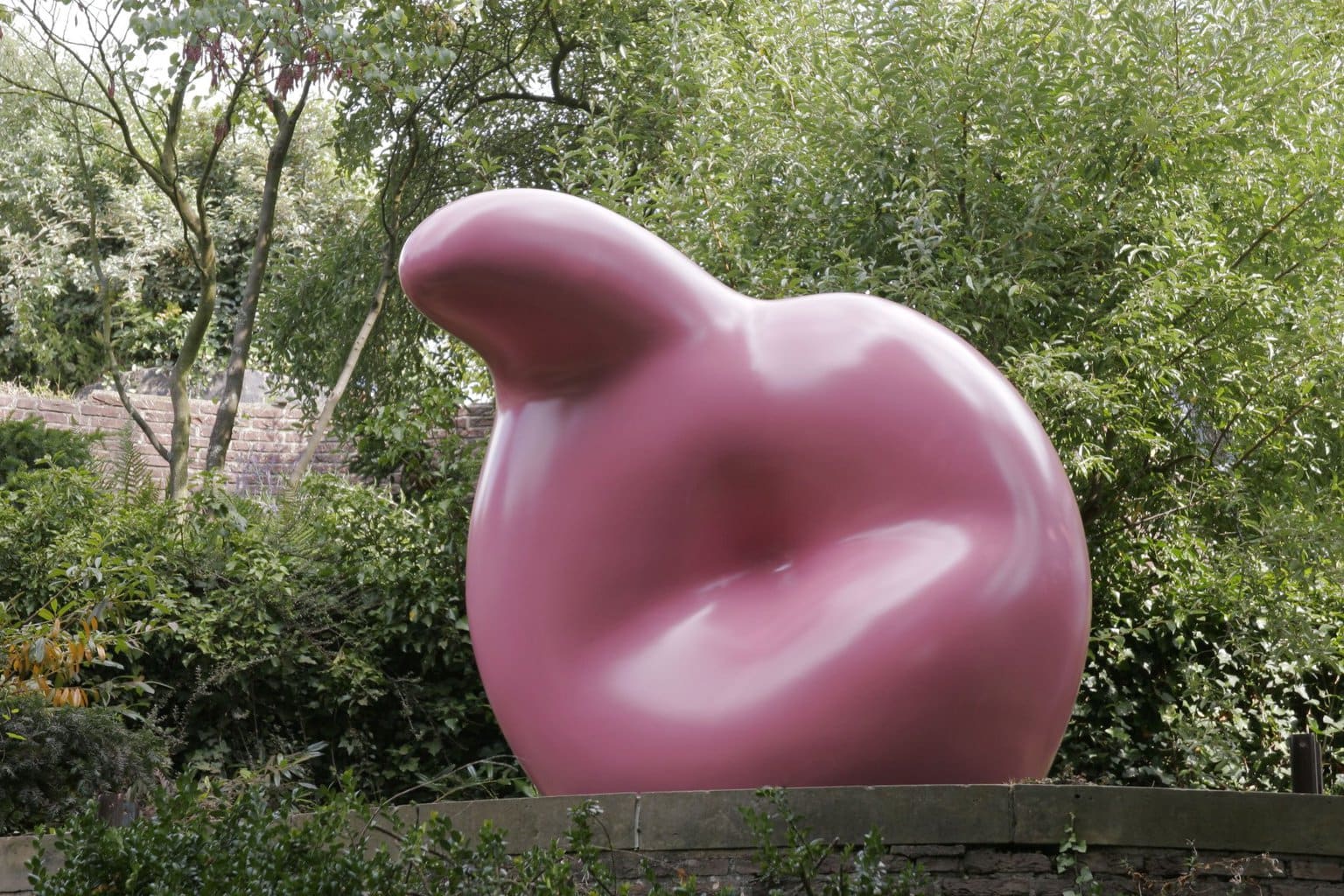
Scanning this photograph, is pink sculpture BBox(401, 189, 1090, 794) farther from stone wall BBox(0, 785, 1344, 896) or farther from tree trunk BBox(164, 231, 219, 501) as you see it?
tree trunk BBox(164, 231, 219, 501)

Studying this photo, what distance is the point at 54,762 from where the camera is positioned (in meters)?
4.38

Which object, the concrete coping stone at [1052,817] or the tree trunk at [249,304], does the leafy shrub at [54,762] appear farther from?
the tree trunk at [249,304]

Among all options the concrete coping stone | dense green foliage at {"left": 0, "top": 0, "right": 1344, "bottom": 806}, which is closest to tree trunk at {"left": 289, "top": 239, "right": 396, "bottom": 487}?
dense green foliage at {"left": 0, "top": 0, "right": 1344, "bottom": 806}

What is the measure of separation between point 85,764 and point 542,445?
1.92 meters

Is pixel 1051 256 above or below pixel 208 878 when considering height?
above

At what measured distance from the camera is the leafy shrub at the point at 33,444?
1029 cm

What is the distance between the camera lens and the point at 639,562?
3.66 metres

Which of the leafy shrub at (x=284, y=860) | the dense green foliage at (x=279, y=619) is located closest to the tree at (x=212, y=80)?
the dense green foliage at (x=279, y=619)

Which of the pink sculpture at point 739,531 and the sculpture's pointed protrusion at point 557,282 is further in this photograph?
the sculpture's pointed protrusion at point 557,282

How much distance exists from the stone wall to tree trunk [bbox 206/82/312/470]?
720cm

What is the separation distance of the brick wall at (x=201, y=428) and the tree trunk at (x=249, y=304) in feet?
4.17

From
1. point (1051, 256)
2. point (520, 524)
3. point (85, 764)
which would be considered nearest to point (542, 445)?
point (520, 524)

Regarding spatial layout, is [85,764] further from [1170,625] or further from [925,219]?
[1170,625]

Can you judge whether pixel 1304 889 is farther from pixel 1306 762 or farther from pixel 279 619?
pixel 279 619
